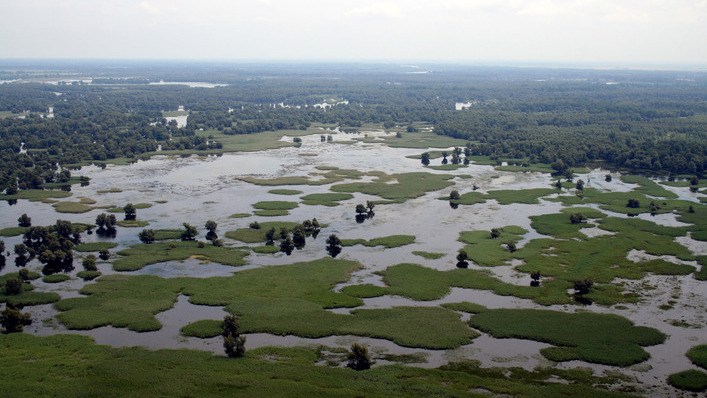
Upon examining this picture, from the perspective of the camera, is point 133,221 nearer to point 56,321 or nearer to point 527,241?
point 56,321

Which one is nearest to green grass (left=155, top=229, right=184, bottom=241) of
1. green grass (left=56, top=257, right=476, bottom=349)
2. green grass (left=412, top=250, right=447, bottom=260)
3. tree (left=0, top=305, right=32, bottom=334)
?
green grass (left=56, top=257, right=476, bottom=349)

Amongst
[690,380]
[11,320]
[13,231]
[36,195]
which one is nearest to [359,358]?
[690,380]

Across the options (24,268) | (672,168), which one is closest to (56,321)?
(24,268)

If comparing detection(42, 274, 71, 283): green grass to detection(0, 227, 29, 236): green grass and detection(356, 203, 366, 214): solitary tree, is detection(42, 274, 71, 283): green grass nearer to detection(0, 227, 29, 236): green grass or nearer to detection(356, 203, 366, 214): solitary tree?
detection(0, 227, 29, 236): green grass

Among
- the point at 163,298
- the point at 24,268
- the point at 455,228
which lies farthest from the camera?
the point at 455,228

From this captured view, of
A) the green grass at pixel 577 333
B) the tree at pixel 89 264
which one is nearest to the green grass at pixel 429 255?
the green grass at pixel 577 333

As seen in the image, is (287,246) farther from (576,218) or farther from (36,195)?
(36,195)
